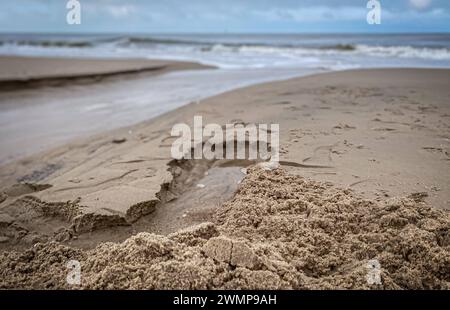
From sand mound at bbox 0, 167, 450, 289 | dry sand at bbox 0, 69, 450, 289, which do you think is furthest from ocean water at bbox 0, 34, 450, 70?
sand mound at bbox 0, 167, 450, 289

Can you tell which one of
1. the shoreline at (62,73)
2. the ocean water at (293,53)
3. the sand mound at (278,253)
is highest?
the ocean water at (293,53)

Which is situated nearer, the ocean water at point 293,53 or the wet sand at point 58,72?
the wet sand at point 58,72

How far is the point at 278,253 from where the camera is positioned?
80.7 inches

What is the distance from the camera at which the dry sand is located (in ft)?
6.23

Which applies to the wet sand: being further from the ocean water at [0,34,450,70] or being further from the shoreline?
the ocean water at [0,34,450,70]

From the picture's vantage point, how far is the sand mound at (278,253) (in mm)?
1829

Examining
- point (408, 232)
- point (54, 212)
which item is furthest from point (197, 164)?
point (408, 232)

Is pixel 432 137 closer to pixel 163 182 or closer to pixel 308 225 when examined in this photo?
pixel 308 225

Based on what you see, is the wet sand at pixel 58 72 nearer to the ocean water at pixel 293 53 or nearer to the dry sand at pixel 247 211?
the ocean water at pixel 293 53

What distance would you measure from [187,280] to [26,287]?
0.93 m

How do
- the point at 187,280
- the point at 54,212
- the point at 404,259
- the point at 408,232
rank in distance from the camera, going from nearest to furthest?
1. the point at 187,280
2. the point at 404,259
3. the point at 408,232
4. the point at 54,212

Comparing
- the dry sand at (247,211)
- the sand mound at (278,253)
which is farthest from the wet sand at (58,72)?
the sand mound at (278,253)

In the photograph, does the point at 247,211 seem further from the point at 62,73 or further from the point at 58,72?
the point at 58,72
